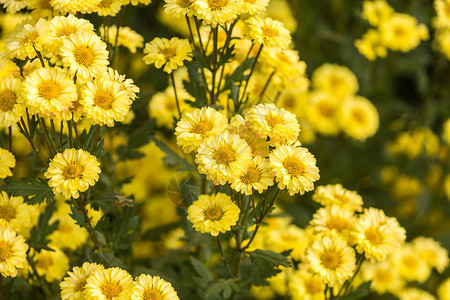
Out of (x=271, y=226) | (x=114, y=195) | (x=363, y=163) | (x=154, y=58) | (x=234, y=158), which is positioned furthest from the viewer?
(x=363, y=163)

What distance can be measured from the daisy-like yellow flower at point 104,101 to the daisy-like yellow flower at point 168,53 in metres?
0.29

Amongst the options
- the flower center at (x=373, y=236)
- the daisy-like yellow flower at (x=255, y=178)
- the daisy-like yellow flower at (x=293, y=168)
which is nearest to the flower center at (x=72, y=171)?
the daisy-like yellow flower at (x=255, y=178)

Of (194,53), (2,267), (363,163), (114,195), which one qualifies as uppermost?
(194,53)

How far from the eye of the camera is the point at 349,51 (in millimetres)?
3494

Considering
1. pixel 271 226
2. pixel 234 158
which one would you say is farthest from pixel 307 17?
pixel 234 158

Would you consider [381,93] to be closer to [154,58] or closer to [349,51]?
[349,51]

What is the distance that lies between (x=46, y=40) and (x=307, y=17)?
243 cm

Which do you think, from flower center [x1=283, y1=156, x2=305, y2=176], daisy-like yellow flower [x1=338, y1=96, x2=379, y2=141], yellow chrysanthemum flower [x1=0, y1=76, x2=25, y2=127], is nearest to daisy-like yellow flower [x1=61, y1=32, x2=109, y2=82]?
yellow chrysanthemum flower [x1=0, y1=76, x2=25, y2=127]

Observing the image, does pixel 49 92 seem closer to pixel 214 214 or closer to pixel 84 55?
pixel 84 55

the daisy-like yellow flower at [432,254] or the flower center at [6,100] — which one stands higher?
the flower center at [6,100]

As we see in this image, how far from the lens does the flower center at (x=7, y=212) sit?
168 cm

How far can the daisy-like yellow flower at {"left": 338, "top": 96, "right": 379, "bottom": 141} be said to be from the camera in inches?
124

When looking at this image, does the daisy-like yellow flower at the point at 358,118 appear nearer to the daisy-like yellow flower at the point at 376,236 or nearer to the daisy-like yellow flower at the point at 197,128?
the daisy-like yellow flower at the point at 376,236

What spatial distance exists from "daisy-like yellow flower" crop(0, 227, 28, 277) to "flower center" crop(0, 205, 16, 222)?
0.35ft
